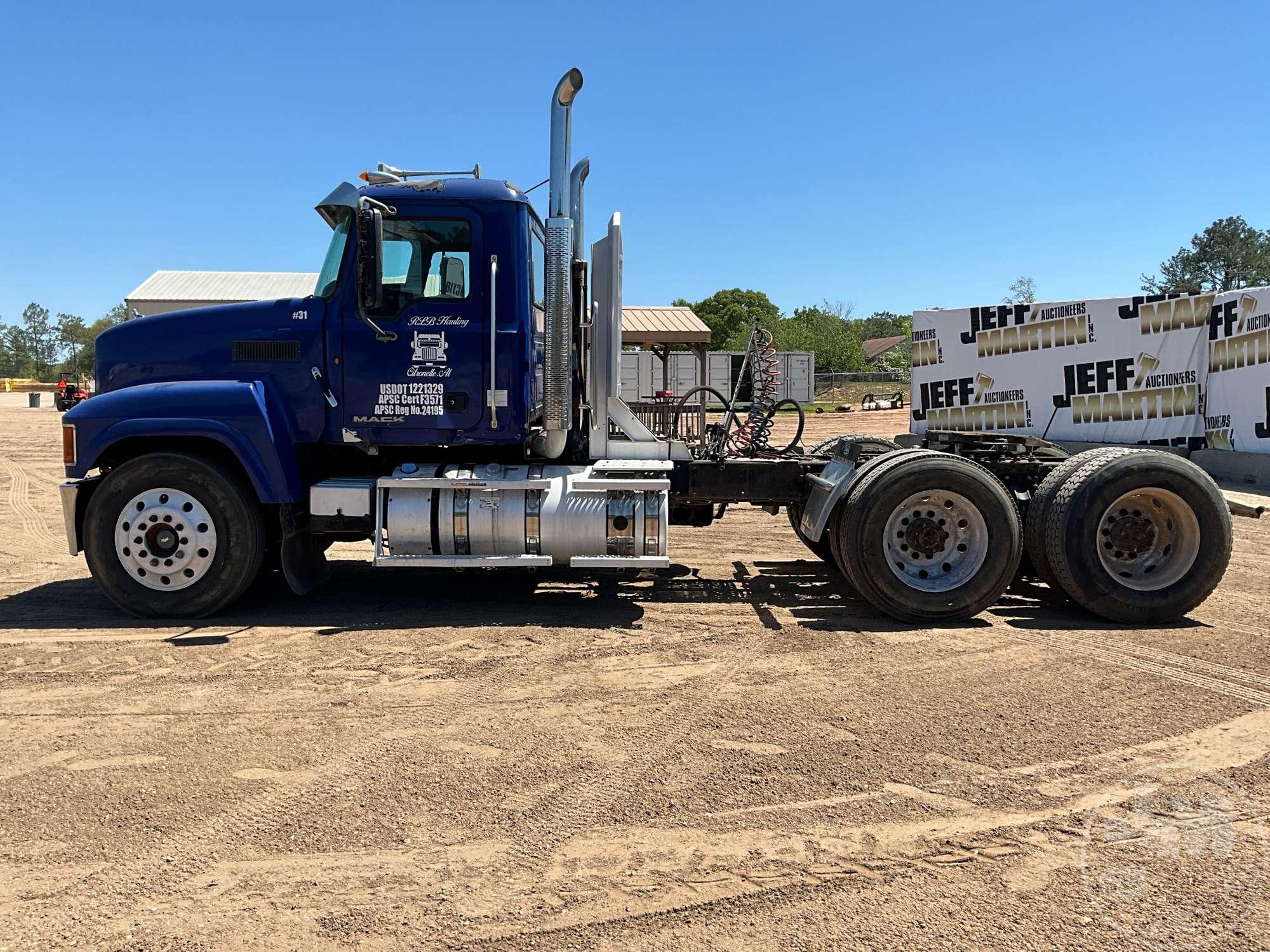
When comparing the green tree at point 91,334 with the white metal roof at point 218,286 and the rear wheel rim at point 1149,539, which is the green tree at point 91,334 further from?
the rear wheel rim at point 1149,539

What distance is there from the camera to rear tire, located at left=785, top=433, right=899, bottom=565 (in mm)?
7219

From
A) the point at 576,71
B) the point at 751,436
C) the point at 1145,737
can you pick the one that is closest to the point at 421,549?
the point at 751,436

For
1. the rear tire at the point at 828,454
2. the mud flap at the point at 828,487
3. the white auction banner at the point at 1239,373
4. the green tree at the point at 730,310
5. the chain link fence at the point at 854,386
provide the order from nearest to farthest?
the mud flap at the point at 828,487, the rear tire at the point at 828,454, the white auction banner at the point at 1239,373, the chain link fence at the point at 854,386, the green tree at the point at 730,310

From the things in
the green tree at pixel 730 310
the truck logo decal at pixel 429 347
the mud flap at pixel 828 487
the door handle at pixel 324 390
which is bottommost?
the mud flap at pixel 828 487

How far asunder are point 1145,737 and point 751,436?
12.6 feet

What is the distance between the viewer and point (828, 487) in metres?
6.76

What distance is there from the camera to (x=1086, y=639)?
19.9ft

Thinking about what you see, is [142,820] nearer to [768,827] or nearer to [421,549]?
[768,827]

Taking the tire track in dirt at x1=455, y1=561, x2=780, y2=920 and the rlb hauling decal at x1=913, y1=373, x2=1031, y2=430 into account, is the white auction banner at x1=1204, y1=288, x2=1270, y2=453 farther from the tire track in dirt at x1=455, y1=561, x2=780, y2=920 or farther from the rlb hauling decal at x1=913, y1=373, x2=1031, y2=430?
the tire track in dirt at x1=455, y1=561, x2=780, y2=920

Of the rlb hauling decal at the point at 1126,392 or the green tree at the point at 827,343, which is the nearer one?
the rlb hauling decal at the point at 1126,392

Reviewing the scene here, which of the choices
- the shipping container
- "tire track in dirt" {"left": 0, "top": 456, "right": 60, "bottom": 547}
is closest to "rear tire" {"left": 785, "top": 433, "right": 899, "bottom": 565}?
"tire track in dirt" {"left": 0, "top": 456, "right": 60, "bottom": 547}

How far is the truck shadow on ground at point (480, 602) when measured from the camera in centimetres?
631

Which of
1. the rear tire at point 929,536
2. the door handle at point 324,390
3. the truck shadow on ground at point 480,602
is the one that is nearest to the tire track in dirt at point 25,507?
the truck shadow on ground at point 480,602

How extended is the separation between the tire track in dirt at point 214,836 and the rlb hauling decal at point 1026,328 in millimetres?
16159
